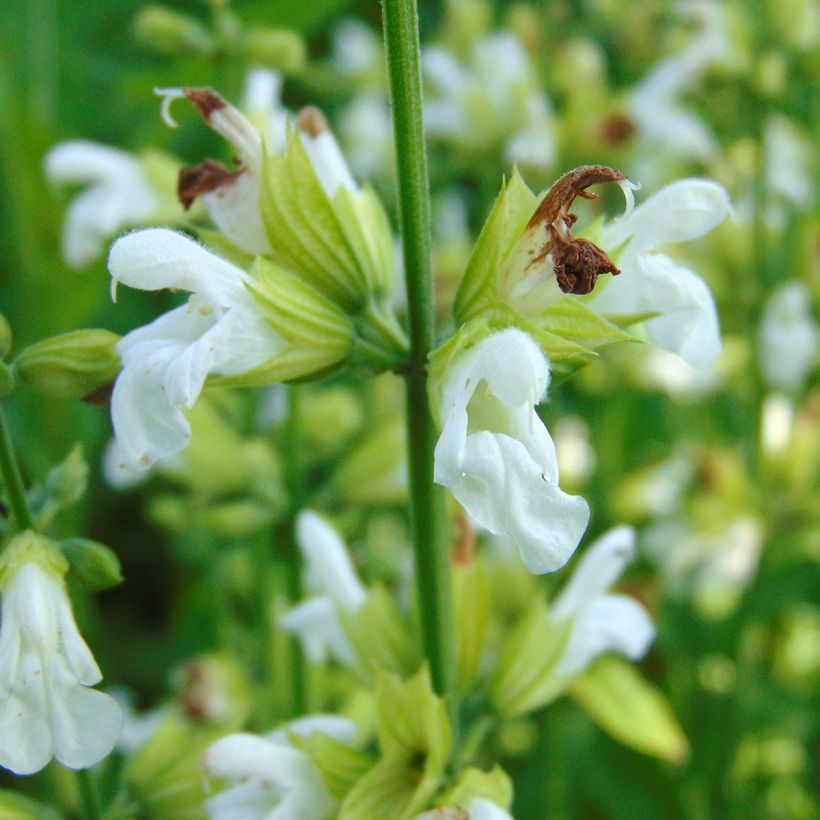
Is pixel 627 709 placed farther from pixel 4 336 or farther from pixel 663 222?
pixel 4 336

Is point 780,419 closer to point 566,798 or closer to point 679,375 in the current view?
point 679,375

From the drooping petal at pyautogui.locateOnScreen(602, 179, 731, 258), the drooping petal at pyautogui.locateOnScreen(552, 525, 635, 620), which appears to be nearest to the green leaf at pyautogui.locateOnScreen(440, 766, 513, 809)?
the drooping petal at pyautogui.locateOnScreen(552, 525, 635, 620)

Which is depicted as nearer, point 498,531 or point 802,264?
point 498,531

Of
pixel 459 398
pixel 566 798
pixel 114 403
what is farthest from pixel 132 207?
pixel 566 798

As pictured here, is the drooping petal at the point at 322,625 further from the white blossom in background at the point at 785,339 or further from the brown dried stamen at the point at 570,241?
the white blossom in background at the point at 785,339

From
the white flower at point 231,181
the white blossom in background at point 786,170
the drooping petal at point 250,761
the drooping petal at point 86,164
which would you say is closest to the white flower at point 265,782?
the drooping petal at point 250,761

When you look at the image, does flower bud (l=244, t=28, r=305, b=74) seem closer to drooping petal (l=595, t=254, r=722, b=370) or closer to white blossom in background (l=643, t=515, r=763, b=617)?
drooping petal (l=595, t=254, r=722, b=370)

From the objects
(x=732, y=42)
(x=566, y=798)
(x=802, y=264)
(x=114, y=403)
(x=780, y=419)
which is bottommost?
(x=566, y=798)

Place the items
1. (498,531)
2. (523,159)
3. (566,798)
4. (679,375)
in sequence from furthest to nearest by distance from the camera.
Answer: (679,375) → (523,159) → (566,798) → (498,531)
